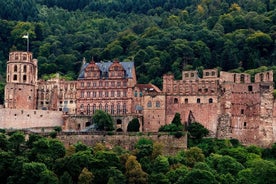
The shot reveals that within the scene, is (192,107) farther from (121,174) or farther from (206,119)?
(121,174)

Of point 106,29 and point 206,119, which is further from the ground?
point 106,29

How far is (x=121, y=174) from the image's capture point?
69812mm

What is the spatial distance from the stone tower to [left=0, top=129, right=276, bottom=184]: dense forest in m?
11.8

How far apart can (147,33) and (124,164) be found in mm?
56703

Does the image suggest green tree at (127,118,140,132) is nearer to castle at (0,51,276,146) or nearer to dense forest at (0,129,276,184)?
castle at (0,51,276,146)

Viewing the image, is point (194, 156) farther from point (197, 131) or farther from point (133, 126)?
point (133, 126)

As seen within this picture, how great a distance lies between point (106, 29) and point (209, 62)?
42.8 metres

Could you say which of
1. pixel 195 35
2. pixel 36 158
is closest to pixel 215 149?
pixel 36 158

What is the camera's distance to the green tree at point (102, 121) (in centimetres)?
8088

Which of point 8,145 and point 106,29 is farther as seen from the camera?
point 106,29

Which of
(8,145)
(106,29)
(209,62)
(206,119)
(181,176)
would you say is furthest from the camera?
(106,29)

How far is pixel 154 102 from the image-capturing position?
83.2 m

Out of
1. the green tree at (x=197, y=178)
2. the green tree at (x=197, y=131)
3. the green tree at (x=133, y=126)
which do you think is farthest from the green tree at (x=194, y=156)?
the green tree at (x=133, y=126)

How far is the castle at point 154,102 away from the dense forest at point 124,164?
4.72 metres
